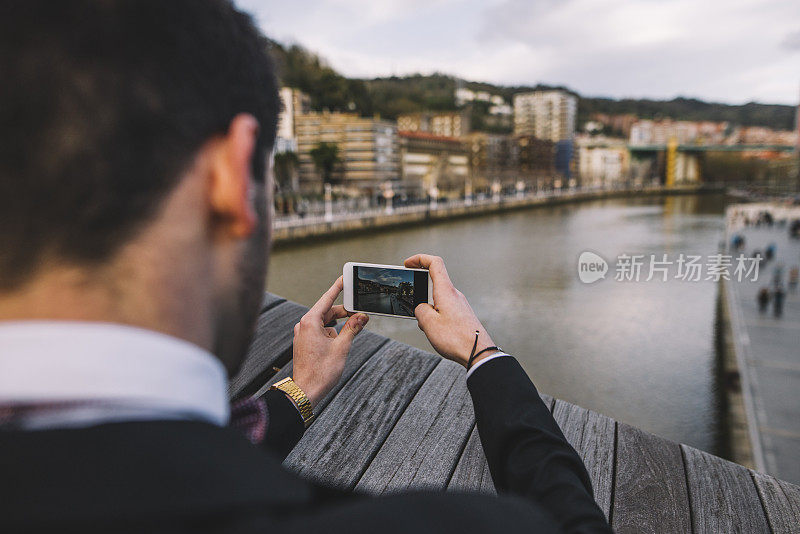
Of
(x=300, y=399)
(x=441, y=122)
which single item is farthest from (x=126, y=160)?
(x=441, y=122)

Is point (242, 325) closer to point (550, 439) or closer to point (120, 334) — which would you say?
point (120, 334)

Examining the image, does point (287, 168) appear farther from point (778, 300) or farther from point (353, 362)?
point (353, 362)

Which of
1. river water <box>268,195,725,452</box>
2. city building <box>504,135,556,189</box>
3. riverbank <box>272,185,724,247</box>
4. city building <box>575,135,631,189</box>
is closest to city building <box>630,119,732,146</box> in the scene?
city building <box>575,135,631,189</box>

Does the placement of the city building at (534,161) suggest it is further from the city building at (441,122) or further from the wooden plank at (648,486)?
the wooden plank at (648,486)

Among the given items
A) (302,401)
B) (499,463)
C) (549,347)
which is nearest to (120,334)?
(499,463)

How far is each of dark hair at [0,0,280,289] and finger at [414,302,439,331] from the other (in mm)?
399

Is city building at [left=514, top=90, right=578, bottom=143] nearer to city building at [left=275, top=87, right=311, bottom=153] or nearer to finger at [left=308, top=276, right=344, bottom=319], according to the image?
city building at [left=275, top=87, right=311, bottom=153]

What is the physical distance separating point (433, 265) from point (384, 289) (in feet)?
0.47

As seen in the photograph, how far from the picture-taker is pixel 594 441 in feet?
2.40

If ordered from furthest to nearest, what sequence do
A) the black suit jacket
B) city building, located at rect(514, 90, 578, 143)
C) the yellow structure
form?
1. city building, located at rect(514, 90, 578, 143)
2. the yellow structure
3. the black suit jacket

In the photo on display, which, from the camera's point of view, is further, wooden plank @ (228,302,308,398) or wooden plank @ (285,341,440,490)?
wooden plank @ (228,302,308,398)

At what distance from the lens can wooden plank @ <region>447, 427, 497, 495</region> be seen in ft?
2.11

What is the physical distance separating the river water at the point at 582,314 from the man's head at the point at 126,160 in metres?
0.74

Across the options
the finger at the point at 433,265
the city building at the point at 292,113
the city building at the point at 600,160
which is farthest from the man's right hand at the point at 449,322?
the city building at the point at 600,160
